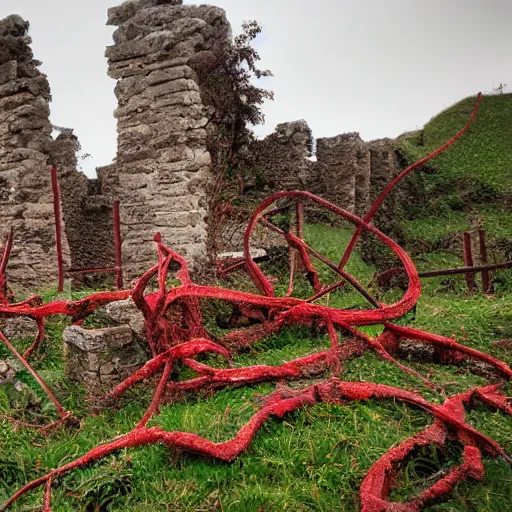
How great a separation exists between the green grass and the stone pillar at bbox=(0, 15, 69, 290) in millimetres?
3896

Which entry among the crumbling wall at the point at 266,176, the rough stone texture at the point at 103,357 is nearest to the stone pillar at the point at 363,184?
the crumbling wall at the point at 266,176

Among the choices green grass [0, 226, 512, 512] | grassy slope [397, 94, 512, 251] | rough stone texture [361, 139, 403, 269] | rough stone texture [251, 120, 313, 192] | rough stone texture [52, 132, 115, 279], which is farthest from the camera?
rough stone texture [52, 132, 115, 279]

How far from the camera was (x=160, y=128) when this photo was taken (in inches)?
264

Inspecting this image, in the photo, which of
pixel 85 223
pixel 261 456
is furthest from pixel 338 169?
pixel 261 456

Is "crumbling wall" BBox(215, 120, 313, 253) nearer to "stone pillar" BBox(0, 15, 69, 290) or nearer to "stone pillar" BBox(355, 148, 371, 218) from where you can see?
"stone pillar" BBox(355, 148, 371, 218)

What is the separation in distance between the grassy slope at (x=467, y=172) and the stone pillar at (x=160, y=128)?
8.36 metres

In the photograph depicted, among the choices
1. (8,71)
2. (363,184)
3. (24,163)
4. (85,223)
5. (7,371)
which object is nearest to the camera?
(7,371)

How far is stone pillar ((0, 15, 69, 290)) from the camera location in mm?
7594

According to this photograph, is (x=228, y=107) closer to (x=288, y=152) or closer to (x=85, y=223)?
(x=288, y=152)

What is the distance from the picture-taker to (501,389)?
317 centimetres

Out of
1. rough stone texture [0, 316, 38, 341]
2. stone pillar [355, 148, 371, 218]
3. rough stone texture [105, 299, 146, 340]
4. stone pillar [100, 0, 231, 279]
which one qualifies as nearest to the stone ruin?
stone pillar [100, 0, 231, 279]

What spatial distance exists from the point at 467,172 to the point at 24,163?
1186cm

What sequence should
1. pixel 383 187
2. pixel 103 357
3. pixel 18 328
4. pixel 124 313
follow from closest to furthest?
pixel 103 357 < pixel 124 313 < pixel 18 328 < pixel 383 187

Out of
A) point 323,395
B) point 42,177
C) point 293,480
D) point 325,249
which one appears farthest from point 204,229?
point 325,249
